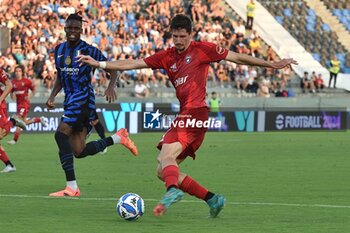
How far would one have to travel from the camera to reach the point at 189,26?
1103 centimetres

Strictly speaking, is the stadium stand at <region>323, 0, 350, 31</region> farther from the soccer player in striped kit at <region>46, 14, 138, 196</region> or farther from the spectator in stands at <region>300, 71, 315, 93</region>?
the soccer player in striped kit at <region>46, 14, 138, 196</region>

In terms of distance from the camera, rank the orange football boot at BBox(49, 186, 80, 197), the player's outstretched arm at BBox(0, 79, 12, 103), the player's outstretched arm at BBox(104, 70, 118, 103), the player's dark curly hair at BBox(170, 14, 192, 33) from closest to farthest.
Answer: the player's dark curly hair at BBox(170, 14, 192, 33) < the player's outstretched arm at BBox(104, 70, 118, 103) < the orange football boot at BBox(49, 186, 80, 197) < the player's outstretched arm at BBox(0, 79, 12, 103)

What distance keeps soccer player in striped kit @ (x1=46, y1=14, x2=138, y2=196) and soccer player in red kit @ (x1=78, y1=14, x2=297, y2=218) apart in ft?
7.87

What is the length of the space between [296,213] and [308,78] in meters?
32.1

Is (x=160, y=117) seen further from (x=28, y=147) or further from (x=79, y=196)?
(x=28, y=147)

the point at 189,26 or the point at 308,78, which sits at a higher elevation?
the point at 189,26

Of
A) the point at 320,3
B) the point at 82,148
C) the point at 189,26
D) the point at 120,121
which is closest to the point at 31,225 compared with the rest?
the point at 189,26

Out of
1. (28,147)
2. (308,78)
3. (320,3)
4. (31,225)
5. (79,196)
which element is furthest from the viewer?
(320,3)

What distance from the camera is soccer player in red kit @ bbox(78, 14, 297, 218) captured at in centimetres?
1108

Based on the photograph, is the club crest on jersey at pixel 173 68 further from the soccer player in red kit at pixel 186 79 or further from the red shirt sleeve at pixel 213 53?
the red shirt sleeve at pixel 213 53

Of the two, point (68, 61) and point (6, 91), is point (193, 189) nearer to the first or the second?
point (68, 61)

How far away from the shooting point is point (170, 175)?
10836 millimetres

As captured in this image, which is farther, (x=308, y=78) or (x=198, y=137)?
(x=308, y=78)

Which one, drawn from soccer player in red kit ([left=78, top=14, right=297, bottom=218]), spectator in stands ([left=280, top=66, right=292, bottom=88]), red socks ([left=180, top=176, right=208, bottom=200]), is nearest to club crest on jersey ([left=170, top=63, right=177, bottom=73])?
soccer player in red kit ([left=78, top=14, right=297, bottom=218])
